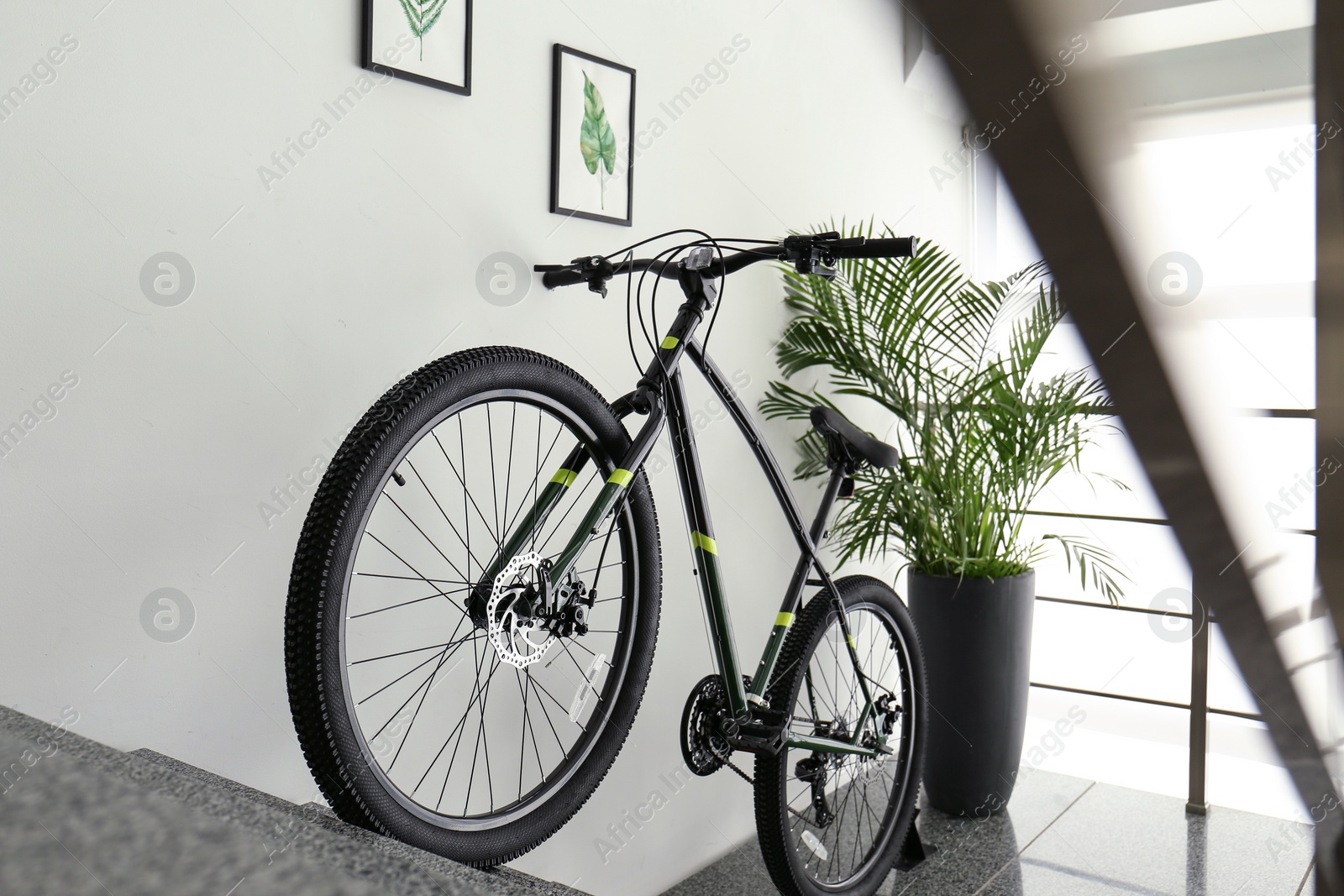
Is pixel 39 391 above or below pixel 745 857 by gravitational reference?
above

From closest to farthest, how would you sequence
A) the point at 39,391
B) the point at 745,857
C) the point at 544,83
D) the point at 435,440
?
the point at 39,391 < the point at 435,440 < the point at 544,83 < the point at 745,857

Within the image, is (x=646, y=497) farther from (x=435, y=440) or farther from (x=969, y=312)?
(x=969, y=312)

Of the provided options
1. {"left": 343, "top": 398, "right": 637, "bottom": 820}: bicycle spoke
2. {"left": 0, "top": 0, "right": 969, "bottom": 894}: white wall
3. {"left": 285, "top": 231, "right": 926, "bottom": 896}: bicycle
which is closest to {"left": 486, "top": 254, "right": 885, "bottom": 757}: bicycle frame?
{"left": 285, "top": 231, "right": 926, "bottom": 896}: bicycle

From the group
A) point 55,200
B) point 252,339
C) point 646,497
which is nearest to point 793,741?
point 646,497

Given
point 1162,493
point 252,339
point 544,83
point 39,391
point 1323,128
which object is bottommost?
point 39,391

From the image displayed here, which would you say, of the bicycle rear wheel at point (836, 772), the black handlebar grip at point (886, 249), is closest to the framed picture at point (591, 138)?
the black handlebar grip at point (886, 249)

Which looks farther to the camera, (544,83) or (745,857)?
(745,857)

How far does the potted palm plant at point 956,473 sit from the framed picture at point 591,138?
707mm

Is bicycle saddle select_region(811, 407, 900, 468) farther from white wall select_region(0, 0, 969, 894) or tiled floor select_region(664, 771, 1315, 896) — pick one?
tiled floor select_region(664, 771, 1315, 896)

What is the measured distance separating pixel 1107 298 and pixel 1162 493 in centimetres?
4

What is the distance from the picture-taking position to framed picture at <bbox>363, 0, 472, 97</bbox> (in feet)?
5.32

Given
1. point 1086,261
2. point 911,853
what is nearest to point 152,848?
point 1086,261

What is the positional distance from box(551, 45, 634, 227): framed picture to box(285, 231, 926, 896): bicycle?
0.35 metres

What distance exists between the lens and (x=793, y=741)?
1.78 meters
